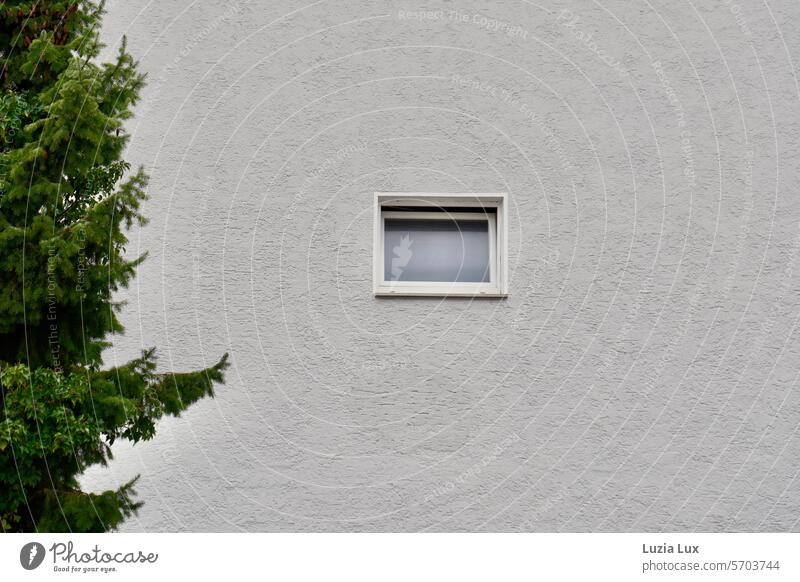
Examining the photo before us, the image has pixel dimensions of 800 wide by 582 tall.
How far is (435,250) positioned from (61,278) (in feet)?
8.93

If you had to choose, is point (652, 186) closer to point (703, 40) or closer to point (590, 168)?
point (590, 168)

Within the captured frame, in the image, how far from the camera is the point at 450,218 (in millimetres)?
6199

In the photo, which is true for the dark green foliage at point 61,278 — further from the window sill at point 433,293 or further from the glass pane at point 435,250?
the glass pane at point 435,250

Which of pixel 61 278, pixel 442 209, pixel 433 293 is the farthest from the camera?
pixel 442 209

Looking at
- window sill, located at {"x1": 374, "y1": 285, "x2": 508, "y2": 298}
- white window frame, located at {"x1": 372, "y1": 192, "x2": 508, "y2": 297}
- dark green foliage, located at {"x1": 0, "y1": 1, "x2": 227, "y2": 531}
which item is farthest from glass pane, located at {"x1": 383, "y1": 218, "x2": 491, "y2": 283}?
dark green foliage, located at {"x1": 0, "y1": 1, "x2": 227, "y2": 531}

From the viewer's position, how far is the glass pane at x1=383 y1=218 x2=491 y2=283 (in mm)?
6121

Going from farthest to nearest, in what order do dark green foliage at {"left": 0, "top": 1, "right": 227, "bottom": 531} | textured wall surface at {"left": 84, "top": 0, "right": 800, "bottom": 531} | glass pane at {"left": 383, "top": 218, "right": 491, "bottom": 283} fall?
glass pane at {"left": 383, "top": 218, "right": 491, "bottom": 283} < textured wall surface at {"left": 84, "top": 0, "right": 800, "bottom": 531} < dark green foliage at {"left": 0, "top": 1, "right": 227, "bottom": 531}

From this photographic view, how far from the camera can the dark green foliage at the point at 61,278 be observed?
4.00 metres

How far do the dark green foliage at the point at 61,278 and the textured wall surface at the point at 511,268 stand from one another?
4.61 feet

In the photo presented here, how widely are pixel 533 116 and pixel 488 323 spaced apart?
137 cm

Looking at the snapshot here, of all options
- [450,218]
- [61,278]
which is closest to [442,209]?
[450,218]

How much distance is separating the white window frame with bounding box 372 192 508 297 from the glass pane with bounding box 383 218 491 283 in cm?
4

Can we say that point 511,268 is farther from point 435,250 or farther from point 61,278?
point 61,278

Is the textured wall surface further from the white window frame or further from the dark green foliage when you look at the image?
the dark green foliage
